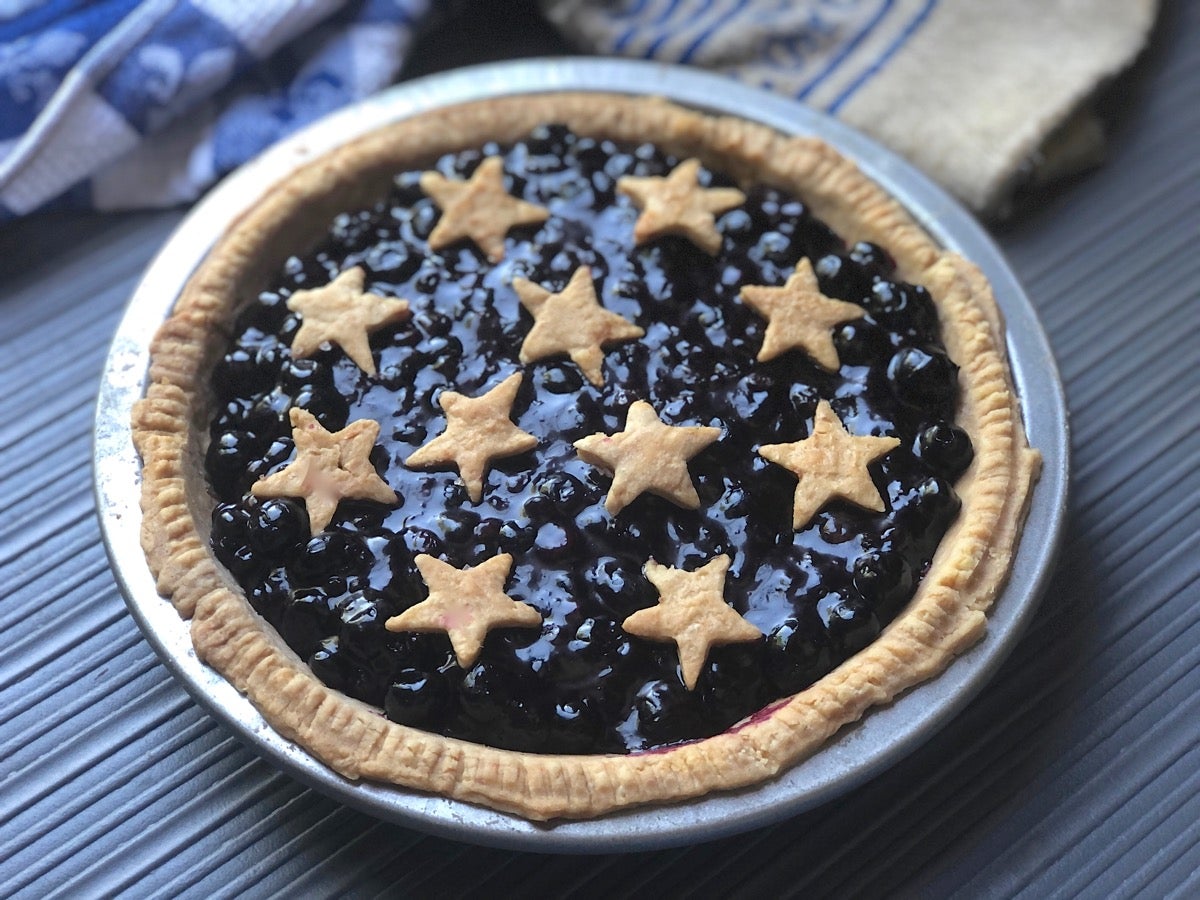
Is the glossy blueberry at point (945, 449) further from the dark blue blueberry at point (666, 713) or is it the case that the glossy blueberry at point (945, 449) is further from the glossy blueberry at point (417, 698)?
the glossy blueberry at point (417, 698)

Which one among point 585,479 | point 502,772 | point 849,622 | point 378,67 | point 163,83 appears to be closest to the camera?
point 502,772

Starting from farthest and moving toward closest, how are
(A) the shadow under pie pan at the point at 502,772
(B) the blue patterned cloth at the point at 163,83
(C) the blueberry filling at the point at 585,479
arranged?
(B) the blue patterned cloth at the point at 163,83, (C) the blueberry filling at the point at 585,479, (A) the shadow under pie pan at the point at 502,772

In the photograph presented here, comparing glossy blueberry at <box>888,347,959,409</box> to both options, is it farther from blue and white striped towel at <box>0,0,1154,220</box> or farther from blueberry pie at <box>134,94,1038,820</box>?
blue and white striped towel at <box>0,0,1154,220</box>

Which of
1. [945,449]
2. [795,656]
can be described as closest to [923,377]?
[945,449]

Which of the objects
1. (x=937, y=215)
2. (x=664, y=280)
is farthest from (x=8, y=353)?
(x=937, y=215)

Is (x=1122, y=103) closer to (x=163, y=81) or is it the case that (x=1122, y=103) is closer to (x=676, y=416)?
(x=676, y=416)

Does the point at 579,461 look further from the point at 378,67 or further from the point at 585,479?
the point at 378,67

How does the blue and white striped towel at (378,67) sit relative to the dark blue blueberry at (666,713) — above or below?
above

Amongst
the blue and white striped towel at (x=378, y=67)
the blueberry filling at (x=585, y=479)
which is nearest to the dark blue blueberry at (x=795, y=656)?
the blueberry filling at (x=585, y=479)
